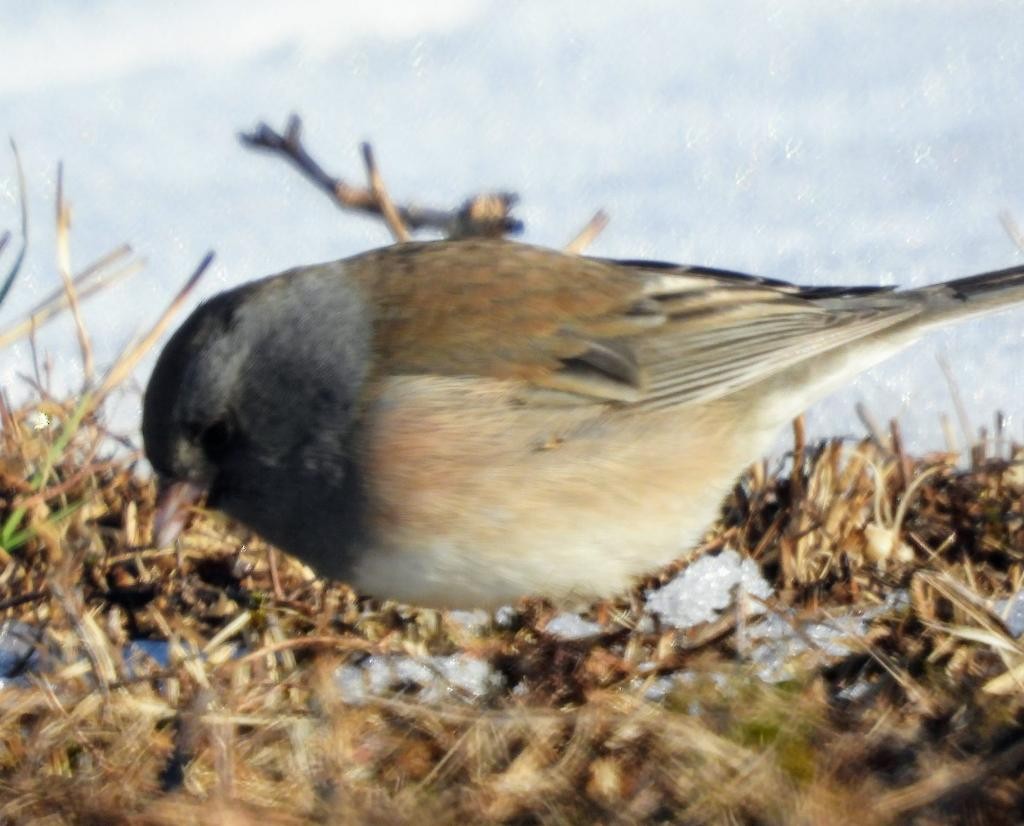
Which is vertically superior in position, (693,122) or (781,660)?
(693,122)

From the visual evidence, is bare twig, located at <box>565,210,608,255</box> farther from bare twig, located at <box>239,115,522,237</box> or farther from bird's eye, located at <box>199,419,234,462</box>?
bird's eye, located at <box>199,419,234,462</box>

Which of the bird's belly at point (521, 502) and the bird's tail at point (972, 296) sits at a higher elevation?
the bird's tail at point (972, 296)

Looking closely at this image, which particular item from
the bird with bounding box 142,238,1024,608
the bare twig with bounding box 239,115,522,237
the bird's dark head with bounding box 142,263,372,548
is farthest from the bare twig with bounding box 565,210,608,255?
the bird's dark head with bounding box 142,263,372,548

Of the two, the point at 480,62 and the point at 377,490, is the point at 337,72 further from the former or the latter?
the point at 377,490

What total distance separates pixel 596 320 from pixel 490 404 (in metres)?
0.41

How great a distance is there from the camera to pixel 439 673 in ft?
8.96

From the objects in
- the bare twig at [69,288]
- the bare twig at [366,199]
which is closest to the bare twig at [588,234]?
the bare twig at [366,199]

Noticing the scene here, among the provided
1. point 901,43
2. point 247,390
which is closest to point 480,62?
point 901,43

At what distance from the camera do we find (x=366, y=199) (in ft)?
14.4

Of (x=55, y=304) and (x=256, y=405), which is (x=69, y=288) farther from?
(x=256, y=405)

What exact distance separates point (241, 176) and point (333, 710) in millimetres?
3100

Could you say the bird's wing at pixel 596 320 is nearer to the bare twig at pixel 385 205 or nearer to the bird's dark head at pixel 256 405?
the bird's dark head at pixel 256 405

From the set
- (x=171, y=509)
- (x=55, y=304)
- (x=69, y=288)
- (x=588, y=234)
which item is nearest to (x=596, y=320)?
(x=588, y=234)

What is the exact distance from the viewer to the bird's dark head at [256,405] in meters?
3.29
